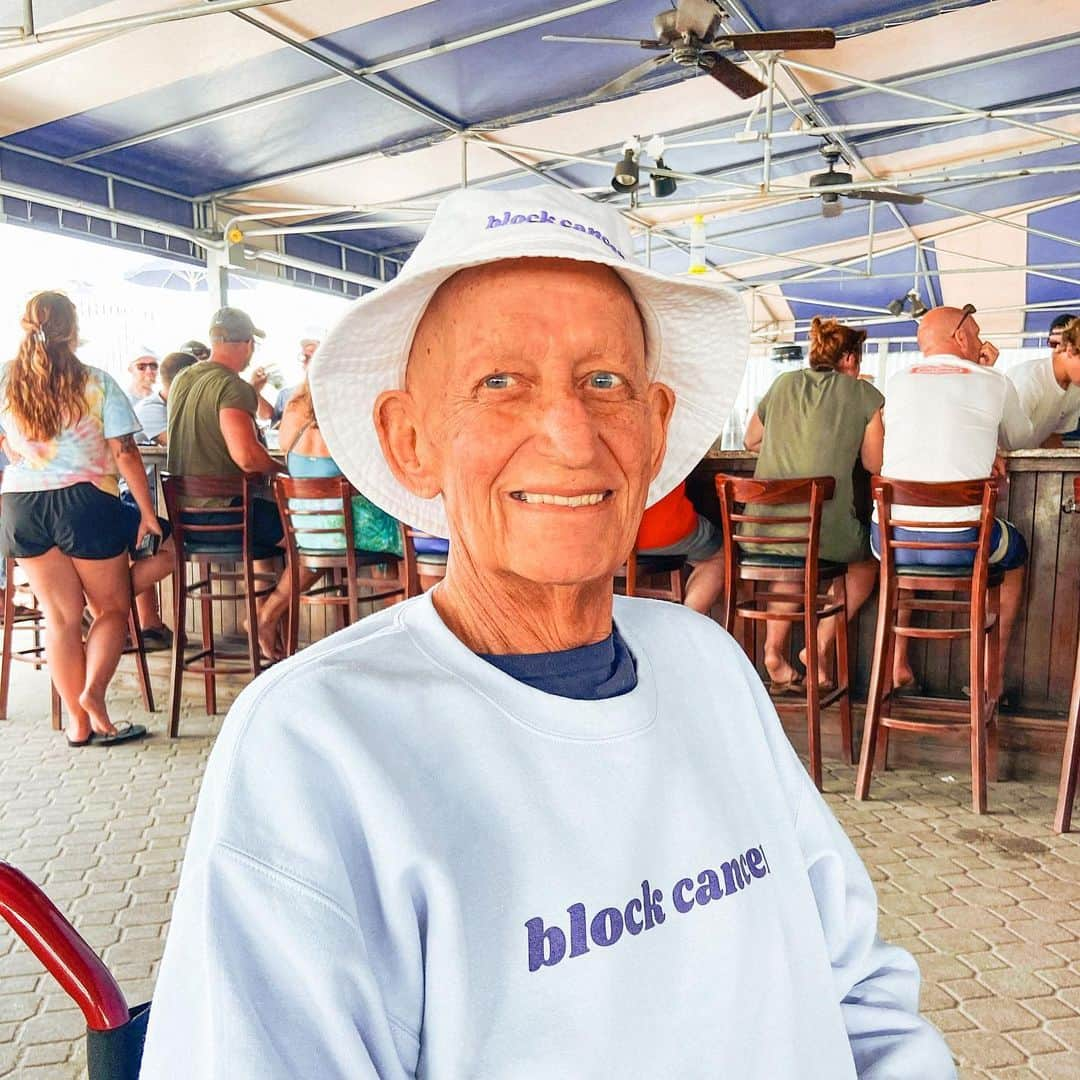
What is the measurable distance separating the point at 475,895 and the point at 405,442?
469 millimetres

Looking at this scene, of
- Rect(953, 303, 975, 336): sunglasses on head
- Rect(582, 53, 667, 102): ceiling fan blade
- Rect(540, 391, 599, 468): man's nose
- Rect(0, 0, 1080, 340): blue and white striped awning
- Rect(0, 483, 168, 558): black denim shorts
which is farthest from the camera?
Rect(0, 0, 1080, 340): blue and white striped awning

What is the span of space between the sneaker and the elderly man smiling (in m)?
4.22

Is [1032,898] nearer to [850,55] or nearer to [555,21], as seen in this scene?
[555,21]

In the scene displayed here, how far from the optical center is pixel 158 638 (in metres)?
5.04

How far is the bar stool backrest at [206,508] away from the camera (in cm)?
414

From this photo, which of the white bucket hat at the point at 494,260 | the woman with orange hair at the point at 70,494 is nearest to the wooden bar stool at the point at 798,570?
the white bucket hat at the point at 494,260

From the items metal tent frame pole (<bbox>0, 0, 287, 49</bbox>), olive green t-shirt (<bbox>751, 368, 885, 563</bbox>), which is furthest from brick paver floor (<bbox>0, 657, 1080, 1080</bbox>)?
metal tent frame pole (<bbox>0, 0, 287, 49</bbox>)

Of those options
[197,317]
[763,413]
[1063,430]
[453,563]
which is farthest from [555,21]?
[453,563]

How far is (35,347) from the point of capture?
3781 mm

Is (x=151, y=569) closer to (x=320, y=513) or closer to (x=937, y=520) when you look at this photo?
(x=320, y=513)

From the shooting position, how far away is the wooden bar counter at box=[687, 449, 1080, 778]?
362 cm

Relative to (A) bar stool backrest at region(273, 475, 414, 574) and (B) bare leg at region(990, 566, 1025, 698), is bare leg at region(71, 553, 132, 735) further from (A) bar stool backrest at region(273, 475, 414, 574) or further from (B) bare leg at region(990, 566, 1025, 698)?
(B) bare leg at region(990, 566, 1025, 698)

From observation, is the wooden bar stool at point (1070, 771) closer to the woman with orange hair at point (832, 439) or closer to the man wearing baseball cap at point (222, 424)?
the woman with orange hair at point (832, 439)

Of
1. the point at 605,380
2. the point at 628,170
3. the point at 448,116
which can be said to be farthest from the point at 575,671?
the point at 448,116
